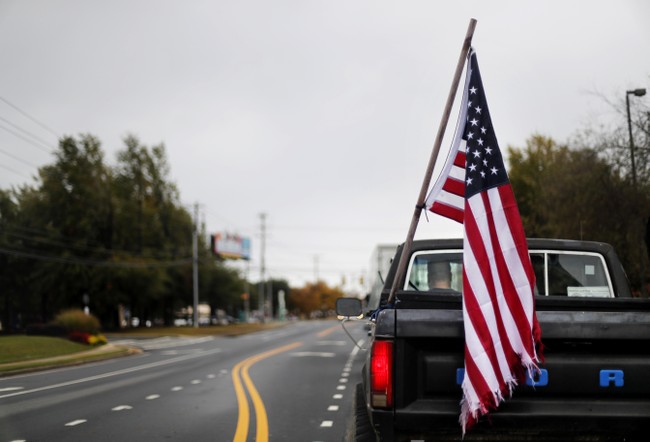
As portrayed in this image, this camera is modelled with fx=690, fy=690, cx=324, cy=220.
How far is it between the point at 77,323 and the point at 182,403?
23.4m

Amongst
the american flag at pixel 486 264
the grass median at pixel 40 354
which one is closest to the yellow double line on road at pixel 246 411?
the american flag at pixel 486 264

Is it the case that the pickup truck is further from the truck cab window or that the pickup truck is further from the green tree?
the green tree

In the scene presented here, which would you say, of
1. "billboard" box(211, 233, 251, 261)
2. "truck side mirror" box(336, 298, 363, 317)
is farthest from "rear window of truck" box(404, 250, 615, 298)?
"billboard" box(211, 233, 251, 261)

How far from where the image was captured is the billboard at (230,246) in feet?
291

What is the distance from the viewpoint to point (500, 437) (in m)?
3.97

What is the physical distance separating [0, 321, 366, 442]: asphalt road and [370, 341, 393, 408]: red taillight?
4.30 metres

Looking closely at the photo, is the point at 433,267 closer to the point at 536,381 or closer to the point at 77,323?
the point at 536,381

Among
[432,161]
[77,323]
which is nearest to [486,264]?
[432,161]

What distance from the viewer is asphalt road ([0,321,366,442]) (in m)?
8.38

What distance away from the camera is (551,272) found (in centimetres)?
604

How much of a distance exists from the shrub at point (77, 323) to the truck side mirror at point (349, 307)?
29094 millimetres

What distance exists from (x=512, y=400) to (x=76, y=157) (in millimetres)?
59491

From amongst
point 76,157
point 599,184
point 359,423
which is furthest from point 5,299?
point 359,423

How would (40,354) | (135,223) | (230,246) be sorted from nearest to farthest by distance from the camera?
(40,354), (135,223), (230,246)
